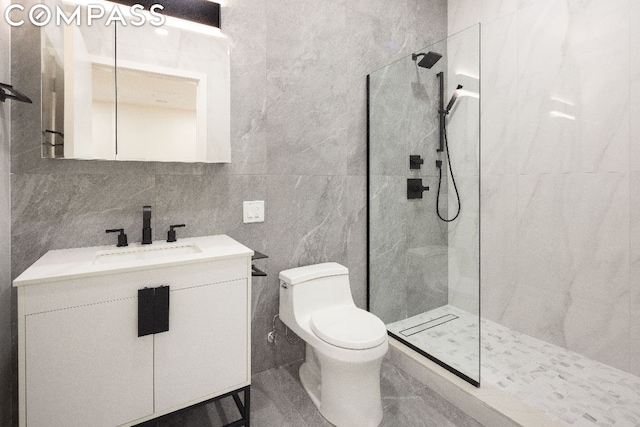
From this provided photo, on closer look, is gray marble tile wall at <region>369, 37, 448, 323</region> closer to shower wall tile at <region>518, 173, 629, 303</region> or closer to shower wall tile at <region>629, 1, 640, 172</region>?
shower wall tile at <region>518, 173, 629, 303</region>

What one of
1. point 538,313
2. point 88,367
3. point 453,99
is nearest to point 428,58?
point 453,99

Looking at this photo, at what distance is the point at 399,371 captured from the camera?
2.07 meters

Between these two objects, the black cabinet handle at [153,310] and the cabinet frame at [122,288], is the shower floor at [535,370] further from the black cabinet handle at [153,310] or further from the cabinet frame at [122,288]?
the black cabinet handle at [153,310]

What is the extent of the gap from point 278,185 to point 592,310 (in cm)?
203

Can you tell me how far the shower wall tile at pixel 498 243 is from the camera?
2395mm

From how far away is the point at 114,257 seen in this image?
145cm

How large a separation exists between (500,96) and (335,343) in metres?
2.10

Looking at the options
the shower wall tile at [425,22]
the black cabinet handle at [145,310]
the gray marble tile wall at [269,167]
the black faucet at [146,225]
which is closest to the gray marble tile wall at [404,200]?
the gray marble tile wall at [269,167]

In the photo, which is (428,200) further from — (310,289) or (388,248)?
(310,289)

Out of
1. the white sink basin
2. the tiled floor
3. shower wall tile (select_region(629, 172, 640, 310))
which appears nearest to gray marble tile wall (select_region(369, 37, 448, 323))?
the tiled floor

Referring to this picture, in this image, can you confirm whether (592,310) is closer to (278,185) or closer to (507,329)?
(507,329)

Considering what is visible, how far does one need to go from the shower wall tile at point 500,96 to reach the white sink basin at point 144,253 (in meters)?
2.15

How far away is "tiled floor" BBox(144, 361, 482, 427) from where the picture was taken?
162cm

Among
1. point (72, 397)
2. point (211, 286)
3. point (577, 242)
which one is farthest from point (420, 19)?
point (72, 397)
